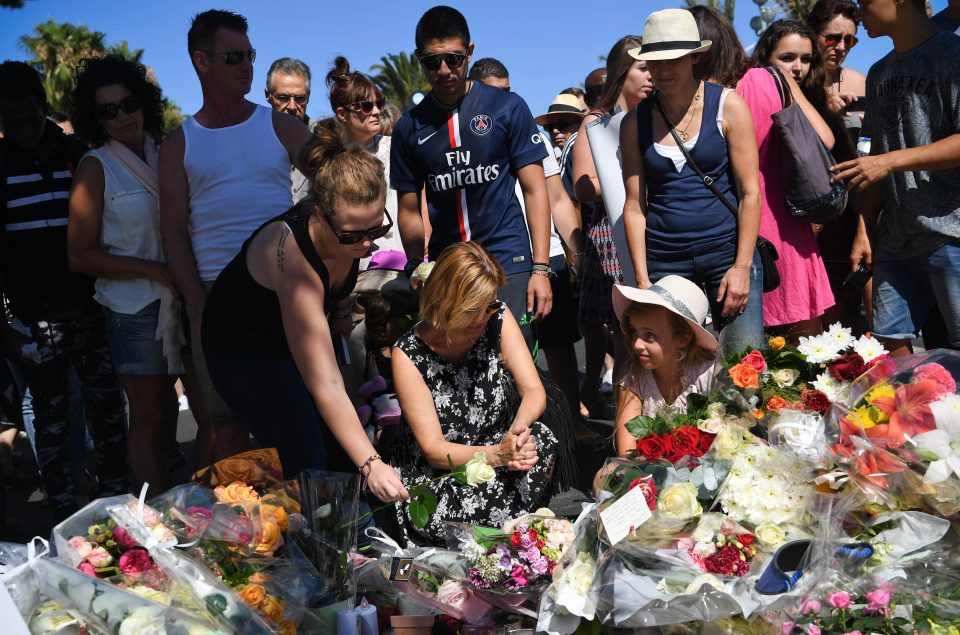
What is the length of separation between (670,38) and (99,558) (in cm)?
260

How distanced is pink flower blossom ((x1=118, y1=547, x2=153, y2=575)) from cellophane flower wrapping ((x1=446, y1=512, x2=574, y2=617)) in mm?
825

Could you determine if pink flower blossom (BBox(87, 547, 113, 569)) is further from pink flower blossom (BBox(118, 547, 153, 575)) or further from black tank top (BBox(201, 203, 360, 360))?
black tank top (BBox(201, 203, 360, 360))

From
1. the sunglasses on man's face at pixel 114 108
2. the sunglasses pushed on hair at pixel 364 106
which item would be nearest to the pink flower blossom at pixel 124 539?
the sunglasses on man's face at pixel 114 108

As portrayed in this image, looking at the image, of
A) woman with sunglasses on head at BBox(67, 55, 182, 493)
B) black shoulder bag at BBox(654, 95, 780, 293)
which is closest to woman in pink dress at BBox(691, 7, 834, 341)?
black shoulder bag at BBox(654, 95, 780, 293)

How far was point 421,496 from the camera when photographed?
10.3 feet

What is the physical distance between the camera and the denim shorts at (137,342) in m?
3.88

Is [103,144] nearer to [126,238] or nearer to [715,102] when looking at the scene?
[126,238]

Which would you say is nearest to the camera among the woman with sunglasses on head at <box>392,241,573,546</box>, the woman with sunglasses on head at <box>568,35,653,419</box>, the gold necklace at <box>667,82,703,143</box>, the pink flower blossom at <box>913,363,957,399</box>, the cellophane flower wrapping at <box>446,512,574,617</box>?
the pink flower blossom at <box>913,363,957,399</box>

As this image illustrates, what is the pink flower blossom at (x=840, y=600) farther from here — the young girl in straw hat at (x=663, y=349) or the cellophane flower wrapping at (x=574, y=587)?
the young girl in straw hat at (x=663, y=349)

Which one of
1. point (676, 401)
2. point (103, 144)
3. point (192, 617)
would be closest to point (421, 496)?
point (676, 401)

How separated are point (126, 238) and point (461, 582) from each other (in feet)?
7.20

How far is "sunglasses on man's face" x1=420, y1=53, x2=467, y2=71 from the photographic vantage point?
155 inches

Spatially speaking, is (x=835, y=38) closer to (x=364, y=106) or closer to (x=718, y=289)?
(x=718, y=289)

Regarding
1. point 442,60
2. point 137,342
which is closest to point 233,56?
point 442,60
